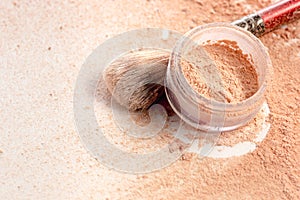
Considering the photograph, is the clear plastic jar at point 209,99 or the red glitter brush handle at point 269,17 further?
the red glitter brush handle at point 269,17

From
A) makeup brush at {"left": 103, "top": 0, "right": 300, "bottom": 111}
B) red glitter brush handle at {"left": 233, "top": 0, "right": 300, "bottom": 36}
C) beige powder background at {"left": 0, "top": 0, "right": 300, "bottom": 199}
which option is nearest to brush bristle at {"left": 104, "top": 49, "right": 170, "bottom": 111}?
makeup brush at {"left": 103, "top": 0, "right": 300, "bottom": 111}

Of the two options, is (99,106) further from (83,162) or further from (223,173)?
(223,173)

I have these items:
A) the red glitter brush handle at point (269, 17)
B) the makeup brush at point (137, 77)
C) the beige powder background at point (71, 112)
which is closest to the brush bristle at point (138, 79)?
the makeup brush at point (137, 77)

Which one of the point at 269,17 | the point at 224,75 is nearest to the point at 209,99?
the point at 224,75

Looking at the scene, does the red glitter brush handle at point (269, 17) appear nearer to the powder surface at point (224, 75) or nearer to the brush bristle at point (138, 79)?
the powder surface at point (224, 75)

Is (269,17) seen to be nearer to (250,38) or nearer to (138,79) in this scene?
(250,38)

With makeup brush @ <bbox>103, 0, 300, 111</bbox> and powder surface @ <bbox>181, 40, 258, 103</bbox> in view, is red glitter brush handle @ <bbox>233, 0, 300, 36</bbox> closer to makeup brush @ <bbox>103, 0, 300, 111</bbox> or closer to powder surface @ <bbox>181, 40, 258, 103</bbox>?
powder surface @ <bbox>181, 40, 258, 103</bbox>

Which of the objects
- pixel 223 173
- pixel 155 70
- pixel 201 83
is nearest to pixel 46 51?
pixel 155 70
